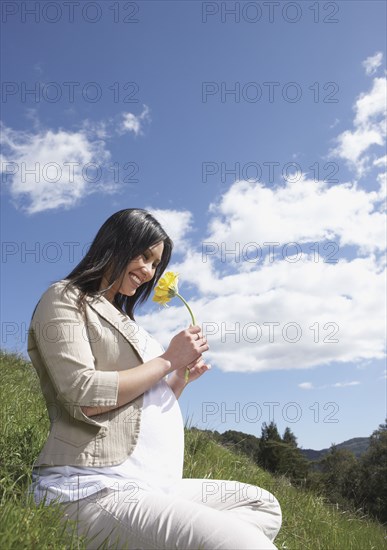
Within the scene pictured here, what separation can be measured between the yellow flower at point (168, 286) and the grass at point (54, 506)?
111cm

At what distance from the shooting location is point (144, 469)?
7.14 ft

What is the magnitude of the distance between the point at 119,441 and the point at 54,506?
33cm

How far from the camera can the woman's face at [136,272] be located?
2.69 meters

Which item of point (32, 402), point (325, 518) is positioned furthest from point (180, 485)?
point (325, 518)

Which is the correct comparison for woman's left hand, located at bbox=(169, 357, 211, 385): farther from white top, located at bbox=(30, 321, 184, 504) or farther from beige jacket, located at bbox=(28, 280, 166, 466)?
beige jacket, located at bbox=(28, 280, 166, 466)

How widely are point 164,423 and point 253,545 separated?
25.9 inches

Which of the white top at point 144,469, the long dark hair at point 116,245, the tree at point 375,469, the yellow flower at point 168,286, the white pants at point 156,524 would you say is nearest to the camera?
the white pants at point 156,524

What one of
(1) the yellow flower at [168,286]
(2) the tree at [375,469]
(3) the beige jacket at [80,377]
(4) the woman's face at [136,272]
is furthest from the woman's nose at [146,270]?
(2) the tree at [375,469]

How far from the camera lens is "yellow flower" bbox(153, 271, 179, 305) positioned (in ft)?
9.71

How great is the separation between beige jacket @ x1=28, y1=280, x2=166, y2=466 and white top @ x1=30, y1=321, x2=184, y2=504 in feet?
0.12

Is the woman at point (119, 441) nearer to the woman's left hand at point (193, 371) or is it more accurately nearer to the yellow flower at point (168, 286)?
the woman's left hand at point (193, 371)

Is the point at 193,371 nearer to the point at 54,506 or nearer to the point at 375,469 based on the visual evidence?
the point at 54,506

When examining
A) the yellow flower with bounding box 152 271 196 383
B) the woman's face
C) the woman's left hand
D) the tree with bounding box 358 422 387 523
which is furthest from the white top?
the tree with bounding box 358 422 387 523

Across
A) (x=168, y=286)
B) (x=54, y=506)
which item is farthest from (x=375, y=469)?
(x=54, y=506)
